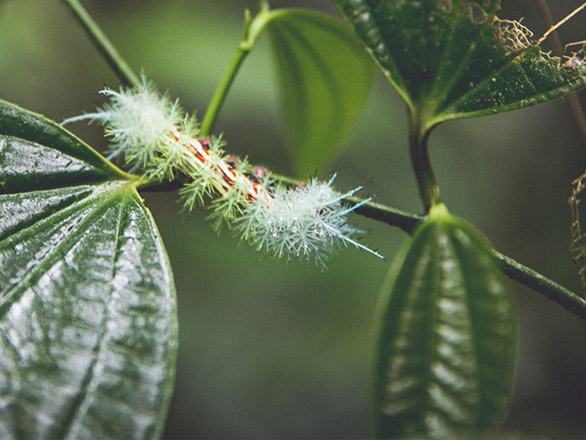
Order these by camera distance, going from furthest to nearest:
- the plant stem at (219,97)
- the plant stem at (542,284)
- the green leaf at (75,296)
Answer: the plant stem at (219,97)
the plant stem at (542,284)
the green leaf at (75,296)

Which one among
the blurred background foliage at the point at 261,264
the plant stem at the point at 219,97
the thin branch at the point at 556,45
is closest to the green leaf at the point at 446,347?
the plant stem at the point at 219,97

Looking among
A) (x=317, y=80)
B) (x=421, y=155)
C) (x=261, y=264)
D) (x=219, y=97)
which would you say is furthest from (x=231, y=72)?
(x=261, y=264)

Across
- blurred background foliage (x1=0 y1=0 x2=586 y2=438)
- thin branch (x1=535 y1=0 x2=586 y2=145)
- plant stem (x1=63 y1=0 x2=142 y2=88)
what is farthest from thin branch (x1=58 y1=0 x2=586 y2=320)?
blurred background foliage (x1=0 y1=0 x2=586 y2=438)

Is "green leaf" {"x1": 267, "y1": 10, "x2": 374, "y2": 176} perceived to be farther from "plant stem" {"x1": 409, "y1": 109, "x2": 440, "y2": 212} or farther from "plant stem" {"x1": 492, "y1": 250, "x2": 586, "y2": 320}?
"plant stem" {"x1": 492, "y1": 250, "x2": 586, "y2": 320}

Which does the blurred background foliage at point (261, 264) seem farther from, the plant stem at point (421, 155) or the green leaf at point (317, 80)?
the plant stem at point (421, 155)

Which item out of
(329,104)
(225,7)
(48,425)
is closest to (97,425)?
(48,425)

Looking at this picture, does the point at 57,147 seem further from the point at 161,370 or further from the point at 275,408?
the point at 275,408

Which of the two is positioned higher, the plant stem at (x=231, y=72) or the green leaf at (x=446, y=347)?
the plant stem at (x=231, y=72)

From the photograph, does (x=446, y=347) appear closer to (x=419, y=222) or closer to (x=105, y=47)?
(x=419, y=222)
